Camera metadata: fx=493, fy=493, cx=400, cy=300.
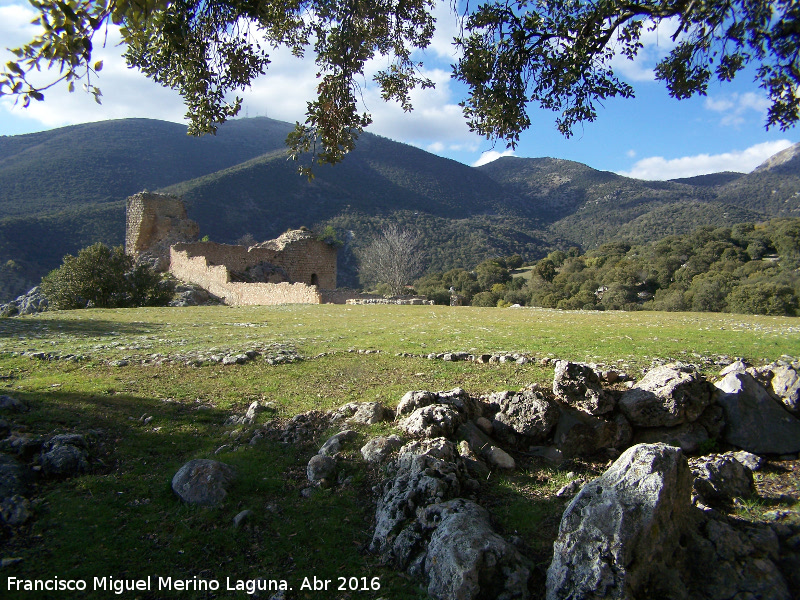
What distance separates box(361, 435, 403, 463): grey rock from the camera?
16.0ft

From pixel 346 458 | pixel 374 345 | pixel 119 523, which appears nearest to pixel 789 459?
pixel 346 458

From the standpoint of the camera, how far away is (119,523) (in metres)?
3.96

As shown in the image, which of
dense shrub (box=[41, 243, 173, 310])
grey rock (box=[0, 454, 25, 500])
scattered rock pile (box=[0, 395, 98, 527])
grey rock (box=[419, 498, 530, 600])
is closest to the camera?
grey rock (box=[419, 498, 530, 600])

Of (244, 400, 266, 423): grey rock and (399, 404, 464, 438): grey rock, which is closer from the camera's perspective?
(399, 404, 464, 438): grey rock

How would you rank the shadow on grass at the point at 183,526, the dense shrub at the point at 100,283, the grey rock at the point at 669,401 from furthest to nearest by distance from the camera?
the dense shrub at the point at 100,283, the grey rock at the point at 669,401, the shadow on grass at the point at 183,526

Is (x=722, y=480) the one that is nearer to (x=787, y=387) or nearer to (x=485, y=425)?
(x=485, y=425)

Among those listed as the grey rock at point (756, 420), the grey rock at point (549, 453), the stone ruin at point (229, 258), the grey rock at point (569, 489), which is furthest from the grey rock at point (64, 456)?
the stone ruin at point (229, 258)

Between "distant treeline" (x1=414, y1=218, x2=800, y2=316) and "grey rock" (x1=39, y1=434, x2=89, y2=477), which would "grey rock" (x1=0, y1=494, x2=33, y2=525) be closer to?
"grey rock" (x1=39, y1=434, x2=89, y2=477)

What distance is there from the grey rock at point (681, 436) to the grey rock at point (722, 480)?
94cm

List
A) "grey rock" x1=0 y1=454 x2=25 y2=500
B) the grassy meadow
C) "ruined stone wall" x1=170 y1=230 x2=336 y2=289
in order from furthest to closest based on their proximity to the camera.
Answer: "ruined stone wall" x1=170 y1=230 x2=336 y2=289 < "grey rock" x1=0 y1=454 x2=25 y2=500 < the grassy meadow

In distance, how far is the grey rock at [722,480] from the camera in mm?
4184

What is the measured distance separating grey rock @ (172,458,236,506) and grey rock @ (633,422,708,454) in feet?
14.7

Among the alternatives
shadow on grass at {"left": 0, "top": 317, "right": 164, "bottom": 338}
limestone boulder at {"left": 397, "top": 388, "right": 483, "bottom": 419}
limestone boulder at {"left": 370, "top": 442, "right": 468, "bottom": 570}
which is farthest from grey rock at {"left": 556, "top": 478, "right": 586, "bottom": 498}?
shadow on grass at {"left": 0, "top": 317, "right": 164, "bottom": 338}

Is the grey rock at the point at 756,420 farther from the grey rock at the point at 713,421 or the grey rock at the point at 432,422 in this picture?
the grey rock at the point at 432,422
